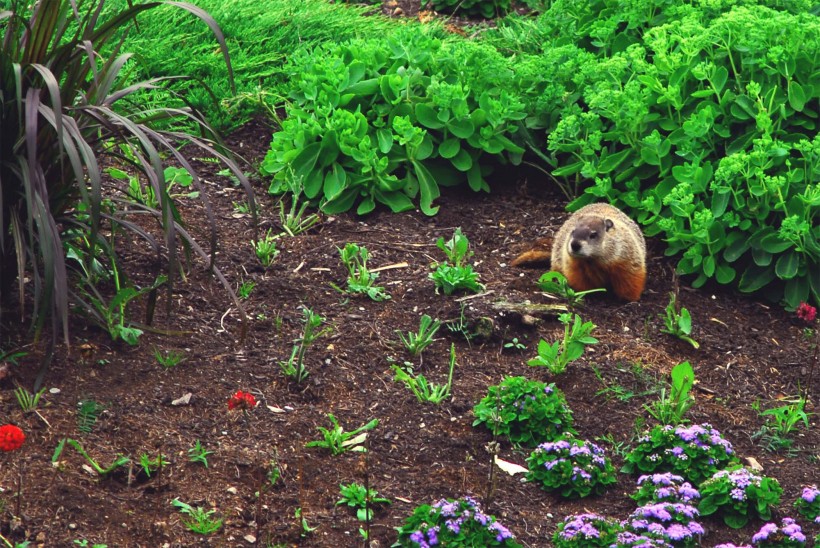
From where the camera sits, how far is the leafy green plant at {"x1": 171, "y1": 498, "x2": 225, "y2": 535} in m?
3.60

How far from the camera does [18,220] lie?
13.7 ft

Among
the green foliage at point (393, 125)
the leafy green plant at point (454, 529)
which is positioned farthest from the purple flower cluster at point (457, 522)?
the green foliage at point (393, 125)

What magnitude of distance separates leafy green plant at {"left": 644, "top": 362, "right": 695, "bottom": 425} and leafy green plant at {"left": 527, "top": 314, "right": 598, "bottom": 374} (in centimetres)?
40

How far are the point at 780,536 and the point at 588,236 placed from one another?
2.08 metres

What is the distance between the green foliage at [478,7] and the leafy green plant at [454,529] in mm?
6525

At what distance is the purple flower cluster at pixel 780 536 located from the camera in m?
3.70

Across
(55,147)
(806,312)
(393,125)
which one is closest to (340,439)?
(55,147)

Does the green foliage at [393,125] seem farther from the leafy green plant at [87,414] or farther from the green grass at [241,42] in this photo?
the leafy green plant at [87,414]

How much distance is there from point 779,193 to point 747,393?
110 centimetres

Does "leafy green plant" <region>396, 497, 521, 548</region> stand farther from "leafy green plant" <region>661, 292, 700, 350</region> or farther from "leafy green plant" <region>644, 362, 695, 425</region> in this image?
"leafy green plant" <region>661, 292, 700, 350</region>

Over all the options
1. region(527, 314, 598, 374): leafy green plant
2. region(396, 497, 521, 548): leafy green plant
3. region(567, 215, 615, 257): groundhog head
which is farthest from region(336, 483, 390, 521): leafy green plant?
region(567, 215, 615, 257): groundhog head

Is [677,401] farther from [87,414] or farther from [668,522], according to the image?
[87,414]

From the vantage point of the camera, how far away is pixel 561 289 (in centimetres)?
549

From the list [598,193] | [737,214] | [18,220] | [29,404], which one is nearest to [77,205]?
[18,220]
